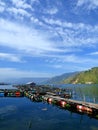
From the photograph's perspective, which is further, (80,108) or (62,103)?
(62,103)

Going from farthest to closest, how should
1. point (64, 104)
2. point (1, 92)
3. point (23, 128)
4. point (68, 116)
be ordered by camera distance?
point (1, 92) → point (64, 104) → point (68, 116) → point (23, 128)

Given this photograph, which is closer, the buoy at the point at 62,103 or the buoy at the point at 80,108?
the buoy at the point at 80,108

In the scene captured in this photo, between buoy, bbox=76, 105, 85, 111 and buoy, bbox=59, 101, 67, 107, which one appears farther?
buoy, bbox=59, 101, 67, 107

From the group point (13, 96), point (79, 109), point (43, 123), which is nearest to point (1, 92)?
point (13, 96)

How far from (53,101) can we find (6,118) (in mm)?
40521

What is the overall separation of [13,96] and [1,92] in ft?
46.6

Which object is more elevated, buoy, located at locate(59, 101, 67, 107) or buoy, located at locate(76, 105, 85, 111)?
buoy, located at locate(59, 101, 67, 107)

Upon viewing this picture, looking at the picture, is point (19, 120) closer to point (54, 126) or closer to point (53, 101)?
point (54, 126)

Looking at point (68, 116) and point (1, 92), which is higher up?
point (1, 92)

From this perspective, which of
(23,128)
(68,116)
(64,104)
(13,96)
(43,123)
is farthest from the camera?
(13,96)

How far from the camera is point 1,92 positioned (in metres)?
158

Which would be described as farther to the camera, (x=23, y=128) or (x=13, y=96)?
(x=13, y=96)

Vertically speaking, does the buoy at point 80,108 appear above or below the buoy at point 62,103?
below

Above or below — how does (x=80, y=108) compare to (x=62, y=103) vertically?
below
